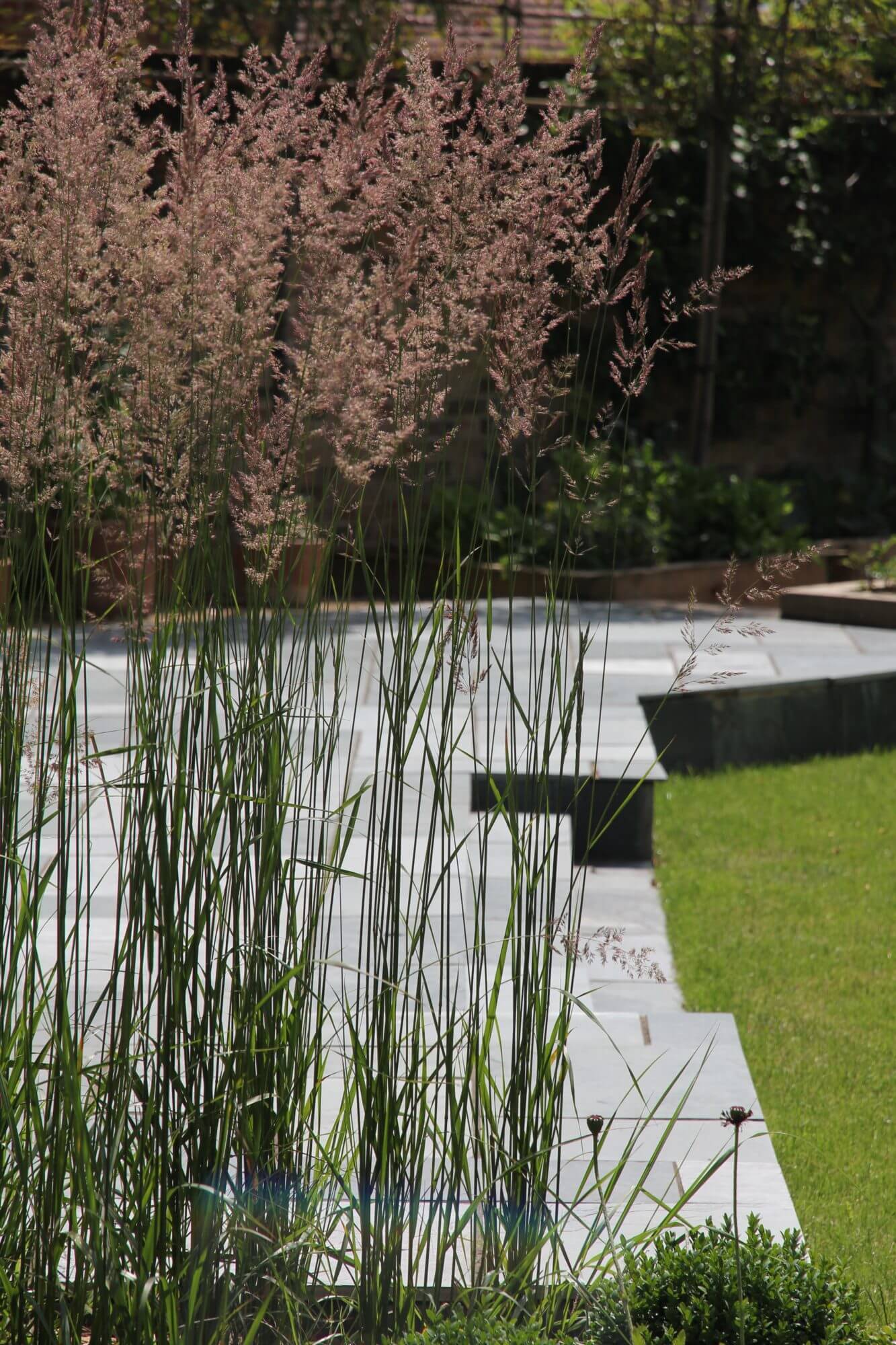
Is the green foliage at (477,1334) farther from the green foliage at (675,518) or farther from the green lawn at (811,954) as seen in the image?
the green foliage at (675,518)

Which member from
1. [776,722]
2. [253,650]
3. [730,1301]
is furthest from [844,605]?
[253,650]

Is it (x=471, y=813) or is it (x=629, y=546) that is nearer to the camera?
(x=471, y=813)

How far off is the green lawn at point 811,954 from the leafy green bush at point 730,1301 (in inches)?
5.1

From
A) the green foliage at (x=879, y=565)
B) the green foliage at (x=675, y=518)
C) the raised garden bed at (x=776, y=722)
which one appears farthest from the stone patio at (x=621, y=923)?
the green foliage at (x=675, y=518)

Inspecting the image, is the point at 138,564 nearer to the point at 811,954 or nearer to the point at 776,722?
the point at 811,954

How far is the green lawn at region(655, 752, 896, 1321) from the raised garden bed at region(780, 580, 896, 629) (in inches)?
55.9

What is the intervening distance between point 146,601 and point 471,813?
9.01 feet

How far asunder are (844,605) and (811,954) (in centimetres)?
381

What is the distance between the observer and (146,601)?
4.99 feet

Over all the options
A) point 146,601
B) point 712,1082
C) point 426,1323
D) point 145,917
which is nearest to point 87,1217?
point 145,917

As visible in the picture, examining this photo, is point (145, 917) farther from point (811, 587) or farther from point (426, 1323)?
point (811, 587)

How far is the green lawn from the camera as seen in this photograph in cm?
243

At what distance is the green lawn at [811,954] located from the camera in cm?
243

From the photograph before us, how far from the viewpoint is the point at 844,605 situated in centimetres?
715
